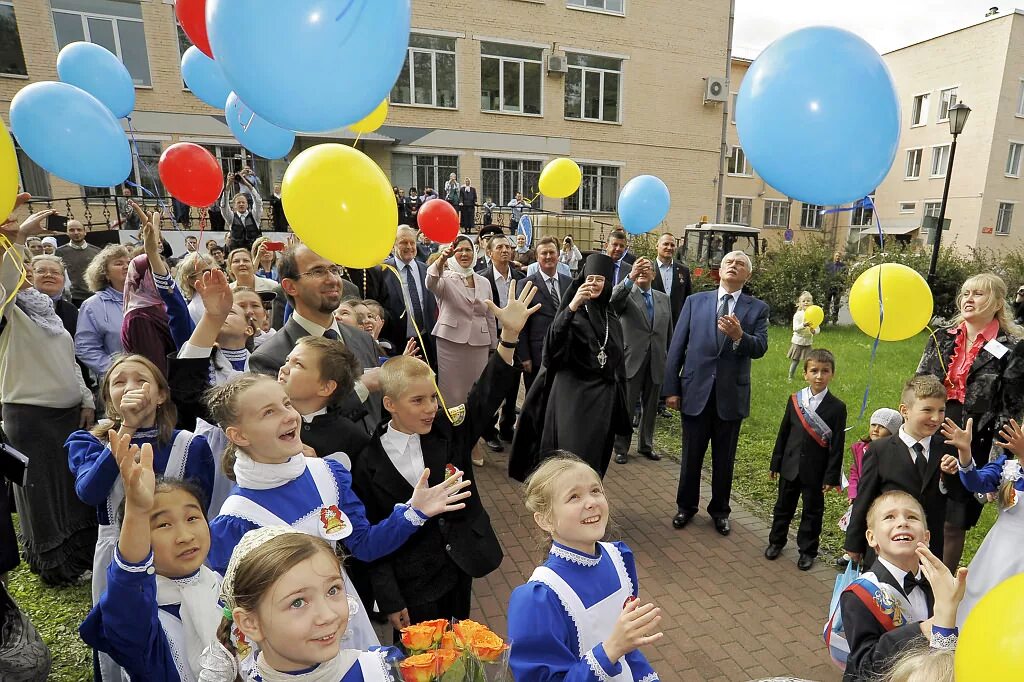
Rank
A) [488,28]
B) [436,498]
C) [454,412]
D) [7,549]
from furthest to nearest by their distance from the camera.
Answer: [488,28] → [454,412] → [7,549] → [436,498]

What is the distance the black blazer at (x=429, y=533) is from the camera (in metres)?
2.42

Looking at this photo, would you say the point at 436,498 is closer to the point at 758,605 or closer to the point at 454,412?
the point at 454,412

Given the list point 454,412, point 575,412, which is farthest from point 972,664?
point 575,412

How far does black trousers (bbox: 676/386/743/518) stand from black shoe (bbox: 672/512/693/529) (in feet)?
0.23

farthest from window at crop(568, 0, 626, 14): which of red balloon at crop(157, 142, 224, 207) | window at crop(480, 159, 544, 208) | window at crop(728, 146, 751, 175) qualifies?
red balloon at crop(157, 142, 224, 207)

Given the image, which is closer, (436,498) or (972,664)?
(972,664)

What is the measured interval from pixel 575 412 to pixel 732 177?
31493 millimetres

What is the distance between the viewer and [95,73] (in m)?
5.06

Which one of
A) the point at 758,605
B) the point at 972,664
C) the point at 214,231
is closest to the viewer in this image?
the point at 972,664

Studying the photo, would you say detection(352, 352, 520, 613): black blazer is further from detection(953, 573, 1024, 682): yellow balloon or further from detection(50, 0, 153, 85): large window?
detection(50, 0, 153, 85): large window

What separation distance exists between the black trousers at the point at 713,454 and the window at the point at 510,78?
62.3 ft

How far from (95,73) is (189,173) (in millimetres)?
1429

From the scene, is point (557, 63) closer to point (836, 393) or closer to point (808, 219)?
point (836, 393)

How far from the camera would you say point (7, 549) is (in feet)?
7.49
